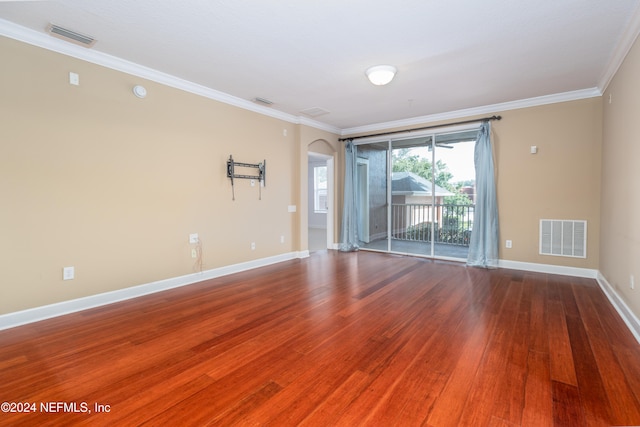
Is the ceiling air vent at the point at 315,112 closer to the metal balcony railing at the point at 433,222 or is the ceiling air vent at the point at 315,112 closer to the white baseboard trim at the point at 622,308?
the metal balcony railing at the point at 433,222

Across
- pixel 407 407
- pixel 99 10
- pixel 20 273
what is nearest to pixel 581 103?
pixel 407 407

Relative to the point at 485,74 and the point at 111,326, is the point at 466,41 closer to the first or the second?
the point at 485,74

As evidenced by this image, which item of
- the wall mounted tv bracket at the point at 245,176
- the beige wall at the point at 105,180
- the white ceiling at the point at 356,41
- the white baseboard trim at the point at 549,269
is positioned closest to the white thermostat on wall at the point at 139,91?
the beige wall at the point at 105,180

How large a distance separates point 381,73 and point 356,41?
23.8 inches

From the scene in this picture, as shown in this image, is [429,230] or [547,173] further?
[429,230]

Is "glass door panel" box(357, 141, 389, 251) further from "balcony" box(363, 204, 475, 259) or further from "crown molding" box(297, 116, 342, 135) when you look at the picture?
"crown molding" box(297, 116, 342, 135)

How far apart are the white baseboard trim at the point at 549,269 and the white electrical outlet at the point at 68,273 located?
5.75 metres

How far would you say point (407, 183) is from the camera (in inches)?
241

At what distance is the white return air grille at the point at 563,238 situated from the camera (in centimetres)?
435

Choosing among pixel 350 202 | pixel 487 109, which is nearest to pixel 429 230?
pixel 350 202

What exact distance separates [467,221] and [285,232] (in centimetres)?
330

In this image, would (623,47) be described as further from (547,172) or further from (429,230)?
(429,230)

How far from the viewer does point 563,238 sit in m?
4.48

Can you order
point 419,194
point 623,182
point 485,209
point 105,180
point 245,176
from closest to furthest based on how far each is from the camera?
point 623,182 → point 105,180 → point 245,176 → point 485,209 → point 419,194
